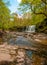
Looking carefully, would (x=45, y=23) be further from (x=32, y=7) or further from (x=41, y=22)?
(x=32, y=7)

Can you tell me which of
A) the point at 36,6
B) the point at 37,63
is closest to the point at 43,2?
the point at 36,6

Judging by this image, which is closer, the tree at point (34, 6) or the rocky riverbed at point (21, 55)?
the rocky riverbed at point (21, 55)

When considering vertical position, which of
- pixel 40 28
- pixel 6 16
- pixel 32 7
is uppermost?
pixel 32 7

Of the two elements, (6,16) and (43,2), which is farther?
(6,16)

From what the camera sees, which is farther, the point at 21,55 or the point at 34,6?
the point at 34,6

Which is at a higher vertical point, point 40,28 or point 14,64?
point 14,64

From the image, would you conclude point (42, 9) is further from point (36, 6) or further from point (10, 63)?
point (10, 63)

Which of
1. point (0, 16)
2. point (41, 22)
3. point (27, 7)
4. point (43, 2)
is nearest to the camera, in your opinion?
point (43, 2)

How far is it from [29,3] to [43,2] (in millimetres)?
2410

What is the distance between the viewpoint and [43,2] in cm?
2744

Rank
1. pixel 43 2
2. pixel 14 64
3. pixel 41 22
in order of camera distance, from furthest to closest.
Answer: pixel 41 22, pixel 43 2, pixel 14 64

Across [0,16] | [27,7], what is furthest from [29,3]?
[0,16]

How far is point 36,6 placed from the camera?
28.6m

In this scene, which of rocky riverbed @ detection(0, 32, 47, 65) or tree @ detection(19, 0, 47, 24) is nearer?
rocky riverbed @ detection(0, 32, 47, 65)
